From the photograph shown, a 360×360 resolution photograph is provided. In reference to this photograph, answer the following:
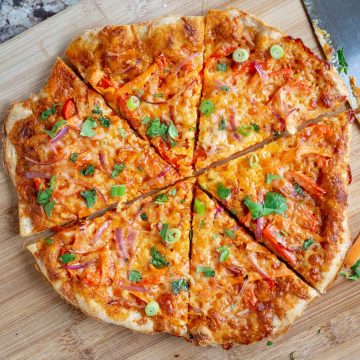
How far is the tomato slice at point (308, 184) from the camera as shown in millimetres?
5816

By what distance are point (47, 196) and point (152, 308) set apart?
5.28 ft

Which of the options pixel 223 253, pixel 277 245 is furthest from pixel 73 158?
pixel 277 245

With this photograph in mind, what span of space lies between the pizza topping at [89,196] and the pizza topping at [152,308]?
121 centimetres

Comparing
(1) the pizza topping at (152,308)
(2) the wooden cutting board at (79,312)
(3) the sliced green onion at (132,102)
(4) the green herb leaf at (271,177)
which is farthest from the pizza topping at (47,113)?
(4) the green herb leaf at (271,177)

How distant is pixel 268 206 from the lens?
5.85 metres

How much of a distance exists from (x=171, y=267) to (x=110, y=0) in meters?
3.01

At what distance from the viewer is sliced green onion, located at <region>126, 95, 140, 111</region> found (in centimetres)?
606

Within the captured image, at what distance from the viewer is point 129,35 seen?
19.9ft

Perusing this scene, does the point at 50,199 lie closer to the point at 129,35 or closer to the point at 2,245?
the point at 2,245

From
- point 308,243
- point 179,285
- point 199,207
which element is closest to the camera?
point 308,243

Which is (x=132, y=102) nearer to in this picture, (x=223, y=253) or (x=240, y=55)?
(x=240, y=55)

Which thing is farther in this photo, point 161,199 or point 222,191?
point 161,199

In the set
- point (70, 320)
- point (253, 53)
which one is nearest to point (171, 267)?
point (70, 320)

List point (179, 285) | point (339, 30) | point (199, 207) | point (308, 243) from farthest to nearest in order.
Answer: point (339, 30) < point (199, 207) < point (179, 285) < point (308, 243)
